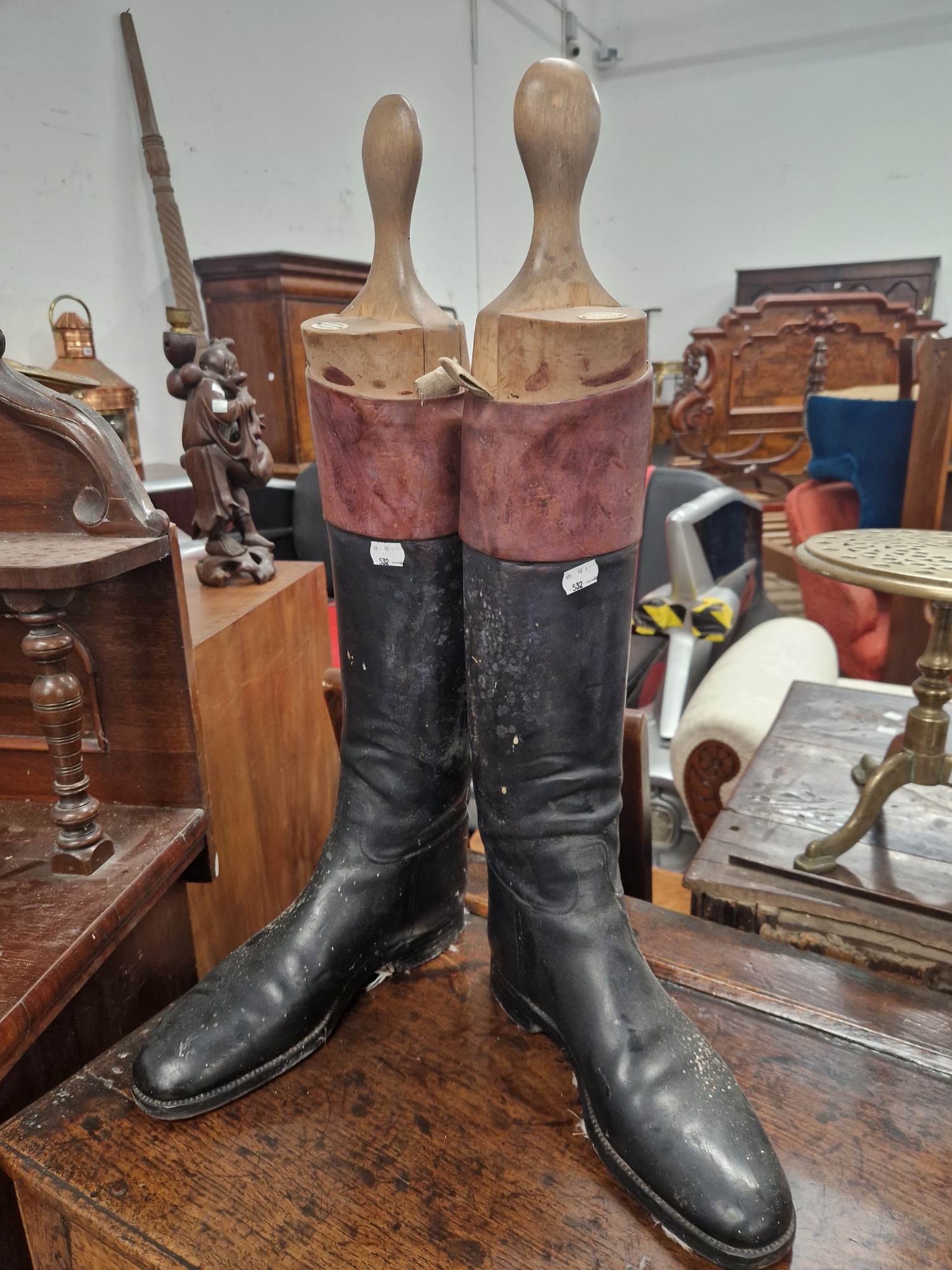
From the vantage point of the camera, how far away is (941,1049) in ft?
1.90

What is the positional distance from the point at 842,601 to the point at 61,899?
183 cm

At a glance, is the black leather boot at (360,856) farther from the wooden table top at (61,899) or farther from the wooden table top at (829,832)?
the wooden table top at (829,832)

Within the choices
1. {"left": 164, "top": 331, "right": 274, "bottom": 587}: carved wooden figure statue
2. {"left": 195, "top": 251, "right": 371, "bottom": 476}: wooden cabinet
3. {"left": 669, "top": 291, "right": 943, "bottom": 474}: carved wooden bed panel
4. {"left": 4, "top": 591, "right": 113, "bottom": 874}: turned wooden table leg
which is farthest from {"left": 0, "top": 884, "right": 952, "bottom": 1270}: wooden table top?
{"left": 669, "top": 291, "right": 943, "bottom": 474}: carved wooden bed panel

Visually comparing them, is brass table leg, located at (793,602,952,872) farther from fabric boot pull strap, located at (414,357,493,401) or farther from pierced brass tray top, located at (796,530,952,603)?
fabric boot pull strap, located at (414,357,493,401)

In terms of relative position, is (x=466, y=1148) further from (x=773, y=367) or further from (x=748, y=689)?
(x=773, y=367)

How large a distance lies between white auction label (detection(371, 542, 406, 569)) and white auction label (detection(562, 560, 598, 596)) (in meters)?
0.12

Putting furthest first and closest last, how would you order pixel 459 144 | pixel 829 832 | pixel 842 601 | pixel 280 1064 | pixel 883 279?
pixel 883 279, pixel 459 144, pixel 842 601, pixel 829 832, pixel 280 1064

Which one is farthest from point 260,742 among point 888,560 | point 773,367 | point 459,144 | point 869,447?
point 459,144

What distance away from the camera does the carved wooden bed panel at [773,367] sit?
3518mm

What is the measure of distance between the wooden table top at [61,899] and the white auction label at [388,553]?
0.34m

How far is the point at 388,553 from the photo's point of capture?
556mm

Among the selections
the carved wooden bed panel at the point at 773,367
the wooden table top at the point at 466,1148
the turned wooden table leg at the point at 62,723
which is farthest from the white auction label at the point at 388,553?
the carved wooden bed panel at the point at 773,367

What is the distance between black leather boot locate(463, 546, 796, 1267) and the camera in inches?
17.8

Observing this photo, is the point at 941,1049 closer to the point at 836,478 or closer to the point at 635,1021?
the point at 635,1021
